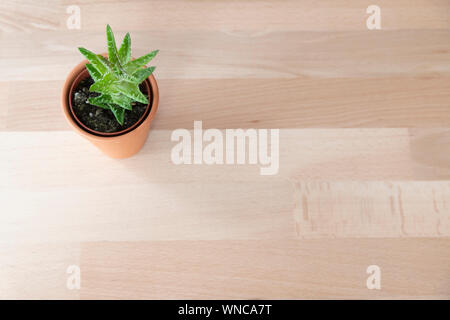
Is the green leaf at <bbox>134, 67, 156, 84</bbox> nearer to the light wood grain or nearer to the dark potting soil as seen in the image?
the dark potting soil

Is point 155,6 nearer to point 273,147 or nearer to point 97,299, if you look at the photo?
point 273,147

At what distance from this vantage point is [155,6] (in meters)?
0.99

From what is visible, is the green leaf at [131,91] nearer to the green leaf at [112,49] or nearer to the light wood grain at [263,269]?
the green leaf at [112,49]

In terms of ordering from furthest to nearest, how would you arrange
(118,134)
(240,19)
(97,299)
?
1. (240,19)
2. (97,299)
3. (118,134)

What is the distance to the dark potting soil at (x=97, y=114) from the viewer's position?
77cm

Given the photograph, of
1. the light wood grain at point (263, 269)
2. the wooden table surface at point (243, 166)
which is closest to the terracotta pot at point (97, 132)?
the wooden table surface at point (243, 166)

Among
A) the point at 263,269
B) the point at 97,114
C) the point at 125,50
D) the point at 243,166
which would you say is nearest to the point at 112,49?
the point at 125,50

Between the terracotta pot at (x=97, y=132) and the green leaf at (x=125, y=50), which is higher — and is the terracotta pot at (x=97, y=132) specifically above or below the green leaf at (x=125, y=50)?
below

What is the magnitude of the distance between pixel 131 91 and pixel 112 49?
8 centimetres

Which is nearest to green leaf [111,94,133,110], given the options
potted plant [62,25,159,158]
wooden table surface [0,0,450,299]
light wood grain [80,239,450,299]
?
potted plant [62,25,159,158]

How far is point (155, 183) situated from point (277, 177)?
0.28 metres

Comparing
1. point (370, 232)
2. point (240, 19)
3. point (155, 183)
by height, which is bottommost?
point (370, 232)

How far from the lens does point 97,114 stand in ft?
2.52
